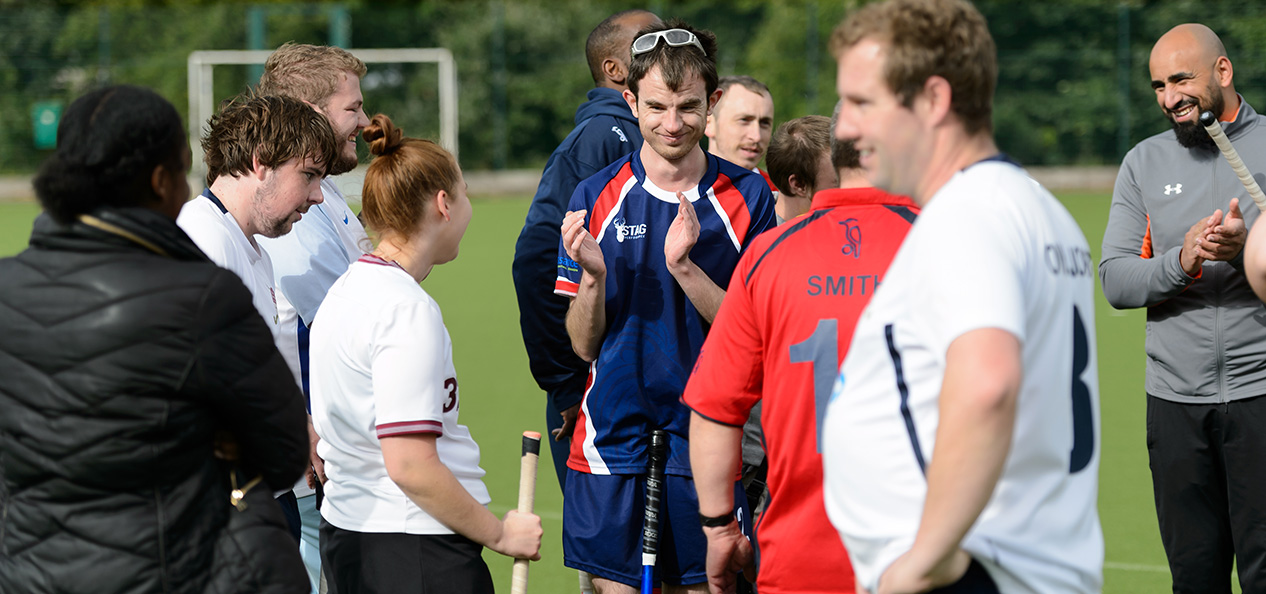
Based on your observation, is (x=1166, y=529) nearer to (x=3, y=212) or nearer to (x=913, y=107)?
(x=913, y=107)

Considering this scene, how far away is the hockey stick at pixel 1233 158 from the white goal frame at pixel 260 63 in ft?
73.5

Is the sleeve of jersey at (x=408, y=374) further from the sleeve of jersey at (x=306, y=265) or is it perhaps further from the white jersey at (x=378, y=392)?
the sleeve of jersey at (x=306, y=265)

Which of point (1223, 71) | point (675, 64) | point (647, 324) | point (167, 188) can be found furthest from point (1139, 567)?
point (167, 188)

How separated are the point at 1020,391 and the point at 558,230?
2.46 m

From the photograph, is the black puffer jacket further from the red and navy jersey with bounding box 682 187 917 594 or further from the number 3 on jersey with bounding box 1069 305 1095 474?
the number 3 on jersey with bounding box 1069 305 1095 474

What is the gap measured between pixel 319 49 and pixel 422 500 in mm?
2281

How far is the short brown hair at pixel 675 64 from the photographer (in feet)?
12.2

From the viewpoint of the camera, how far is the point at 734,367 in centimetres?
287

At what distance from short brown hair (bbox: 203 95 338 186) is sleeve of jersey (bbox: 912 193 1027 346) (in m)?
2.20

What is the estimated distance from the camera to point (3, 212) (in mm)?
22203

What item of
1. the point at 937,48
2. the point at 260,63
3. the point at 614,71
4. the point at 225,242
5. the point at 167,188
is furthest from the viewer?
the point at 260,63

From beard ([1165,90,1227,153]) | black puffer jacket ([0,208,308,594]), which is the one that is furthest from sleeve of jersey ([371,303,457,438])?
beard ([1165,90,1227,153])

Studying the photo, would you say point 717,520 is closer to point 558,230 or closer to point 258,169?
point 558,230

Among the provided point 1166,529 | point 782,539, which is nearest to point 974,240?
point 782,539
